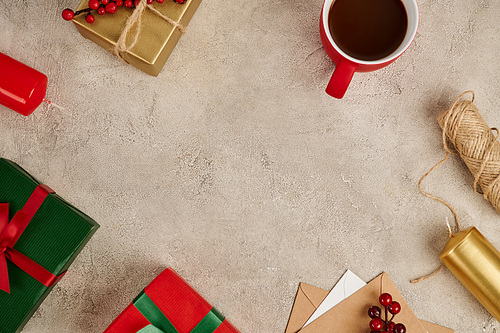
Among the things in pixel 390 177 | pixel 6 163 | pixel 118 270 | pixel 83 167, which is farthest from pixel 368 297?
pixel 6 163

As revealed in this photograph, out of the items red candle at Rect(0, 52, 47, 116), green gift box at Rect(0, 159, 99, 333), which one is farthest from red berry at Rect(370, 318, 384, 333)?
red candle at Rect(0, 52, 47, 116)

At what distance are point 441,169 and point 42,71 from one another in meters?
0.93

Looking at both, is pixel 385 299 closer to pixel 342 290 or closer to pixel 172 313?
pixel 342 290

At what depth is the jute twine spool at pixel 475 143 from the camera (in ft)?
2.66

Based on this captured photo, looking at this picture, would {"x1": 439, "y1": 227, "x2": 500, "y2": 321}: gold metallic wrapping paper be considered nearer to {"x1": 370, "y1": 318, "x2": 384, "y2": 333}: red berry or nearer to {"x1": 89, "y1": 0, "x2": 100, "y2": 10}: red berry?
{"x1": 370, "y1": 318, "x2": 384, "y2": 333}: red berry

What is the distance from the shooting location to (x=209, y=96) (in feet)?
2.90

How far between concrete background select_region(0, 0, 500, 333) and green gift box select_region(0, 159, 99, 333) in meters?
0.11

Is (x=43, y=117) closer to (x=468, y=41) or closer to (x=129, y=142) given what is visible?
(x=129, y=142)

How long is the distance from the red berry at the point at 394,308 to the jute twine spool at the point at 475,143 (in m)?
0.30

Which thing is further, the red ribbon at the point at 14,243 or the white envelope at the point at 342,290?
the white envelope at the point at 342,290

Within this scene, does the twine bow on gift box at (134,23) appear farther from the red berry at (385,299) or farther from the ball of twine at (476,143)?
the red berry at (385,299)

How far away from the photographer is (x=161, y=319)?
755 millimetres

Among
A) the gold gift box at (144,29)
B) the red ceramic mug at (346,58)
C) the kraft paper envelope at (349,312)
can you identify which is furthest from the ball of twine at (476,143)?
the gold gift box at (144,29)

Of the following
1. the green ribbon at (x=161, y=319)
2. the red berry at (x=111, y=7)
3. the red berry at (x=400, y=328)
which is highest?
the red berry at (x=111, y=7)
